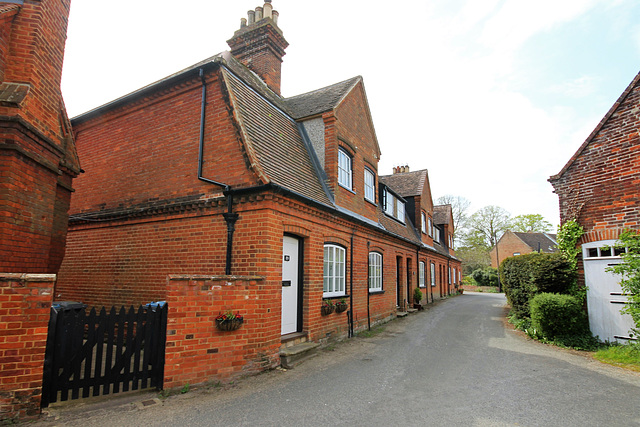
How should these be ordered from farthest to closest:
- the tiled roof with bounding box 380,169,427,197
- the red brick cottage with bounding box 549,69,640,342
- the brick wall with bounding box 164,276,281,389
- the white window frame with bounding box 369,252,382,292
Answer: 1. the tiled roof with bounding box 380,169,427,197
2. the white window frame with bounding box 369,252,382,292
3. the red brick cottage with bounding box 549,69,640,342
4. the brick wall with bounding box 164,276,281,389

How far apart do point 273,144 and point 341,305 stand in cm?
477

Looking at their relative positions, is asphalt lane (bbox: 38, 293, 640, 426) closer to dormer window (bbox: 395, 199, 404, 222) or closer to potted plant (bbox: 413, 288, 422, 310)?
potted plant (bbox: 413, 288, 422, 310)

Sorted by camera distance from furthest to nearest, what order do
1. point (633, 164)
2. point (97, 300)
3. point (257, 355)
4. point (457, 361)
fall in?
point (97, 300) < point (633, 164) < point (457, 361) < point (257, 355)

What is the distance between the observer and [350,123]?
11.7 meters

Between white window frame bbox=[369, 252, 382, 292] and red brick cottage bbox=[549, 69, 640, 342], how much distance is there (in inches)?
243

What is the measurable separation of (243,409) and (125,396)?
1.90 m

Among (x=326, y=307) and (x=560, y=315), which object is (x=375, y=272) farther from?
(x=560, y=315)

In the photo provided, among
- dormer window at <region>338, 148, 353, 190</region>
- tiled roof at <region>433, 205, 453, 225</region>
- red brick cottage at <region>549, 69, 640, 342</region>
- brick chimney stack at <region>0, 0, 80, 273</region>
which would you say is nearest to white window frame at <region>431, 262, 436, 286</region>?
tiled roof at <region>433, 205, 453, 225</region>

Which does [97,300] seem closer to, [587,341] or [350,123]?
[350,123]

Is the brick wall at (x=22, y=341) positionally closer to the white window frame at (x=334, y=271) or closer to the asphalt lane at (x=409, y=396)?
the asphalt lane at (x=409, y=396)

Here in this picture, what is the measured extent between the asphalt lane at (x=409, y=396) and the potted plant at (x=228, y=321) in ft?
3.13

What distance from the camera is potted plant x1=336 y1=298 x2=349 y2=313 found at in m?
9.29

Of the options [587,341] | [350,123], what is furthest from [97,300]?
[587,341]

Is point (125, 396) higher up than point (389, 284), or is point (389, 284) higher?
point (389, 284)
